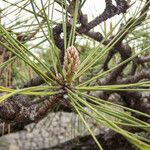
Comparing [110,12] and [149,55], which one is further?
[149,55]

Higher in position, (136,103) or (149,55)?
(149,55)

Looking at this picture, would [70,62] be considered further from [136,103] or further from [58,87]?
[136,103]

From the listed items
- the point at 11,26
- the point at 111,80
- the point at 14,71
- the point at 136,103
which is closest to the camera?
the point at 11,26

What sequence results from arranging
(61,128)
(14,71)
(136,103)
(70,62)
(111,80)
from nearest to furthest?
(70,62) → (111,80) → (136,103) → (14,71) → (61,128)

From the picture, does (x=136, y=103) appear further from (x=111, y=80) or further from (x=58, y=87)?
(x=58, y=87)

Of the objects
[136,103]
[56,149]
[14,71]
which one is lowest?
[56,149]

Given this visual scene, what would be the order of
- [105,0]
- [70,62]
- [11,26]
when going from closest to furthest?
[70,62] < [105,0] < [11,26]

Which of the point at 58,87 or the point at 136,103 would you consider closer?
the point at 58,87

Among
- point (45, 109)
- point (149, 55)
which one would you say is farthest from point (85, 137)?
point (45, 109)

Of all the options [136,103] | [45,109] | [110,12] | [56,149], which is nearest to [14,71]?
[56,149]
